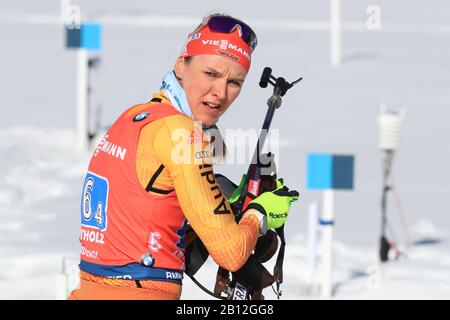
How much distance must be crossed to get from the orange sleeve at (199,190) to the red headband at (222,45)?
0.28 metres

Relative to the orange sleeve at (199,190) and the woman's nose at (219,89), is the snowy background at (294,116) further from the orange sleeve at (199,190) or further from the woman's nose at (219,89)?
the orange sleeve at (199,190)

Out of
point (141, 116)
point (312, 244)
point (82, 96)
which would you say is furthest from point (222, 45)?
point (82, 96)

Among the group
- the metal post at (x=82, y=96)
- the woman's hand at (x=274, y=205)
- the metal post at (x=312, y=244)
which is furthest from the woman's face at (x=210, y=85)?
the metal post at (x=82, y=96)

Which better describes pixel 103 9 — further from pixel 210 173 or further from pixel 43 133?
pixel 210 173

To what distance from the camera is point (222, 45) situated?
3.55 m

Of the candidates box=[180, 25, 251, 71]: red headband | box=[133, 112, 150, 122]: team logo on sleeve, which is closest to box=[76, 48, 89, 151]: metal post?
box=[180, 25, 251, 71]: red headband

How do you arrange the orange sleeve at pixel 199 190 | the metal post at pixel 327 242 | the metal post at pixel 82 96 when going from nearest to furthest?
the orange sleeve at pixel 199 190 → the metal post at pixel 327 242 → the metal post at pixel 82 96

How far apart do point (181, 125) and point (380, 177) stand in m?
9.65

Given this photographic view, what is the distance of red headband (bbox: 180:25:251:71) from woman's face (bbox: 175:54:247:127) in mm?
17

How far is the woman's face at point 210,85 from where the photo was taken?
11.6ft

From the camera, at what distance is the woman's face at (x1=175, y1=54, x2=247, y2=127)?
3521mm

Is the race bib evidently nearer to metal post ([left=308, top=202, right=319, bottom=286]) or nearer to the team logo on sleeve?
the team logo on sleeve

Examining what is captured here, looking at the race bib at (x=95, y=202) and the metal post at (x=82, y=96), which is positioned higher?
the metal post at (x=82, y=96)

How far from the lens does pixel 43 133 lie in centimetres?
1414
